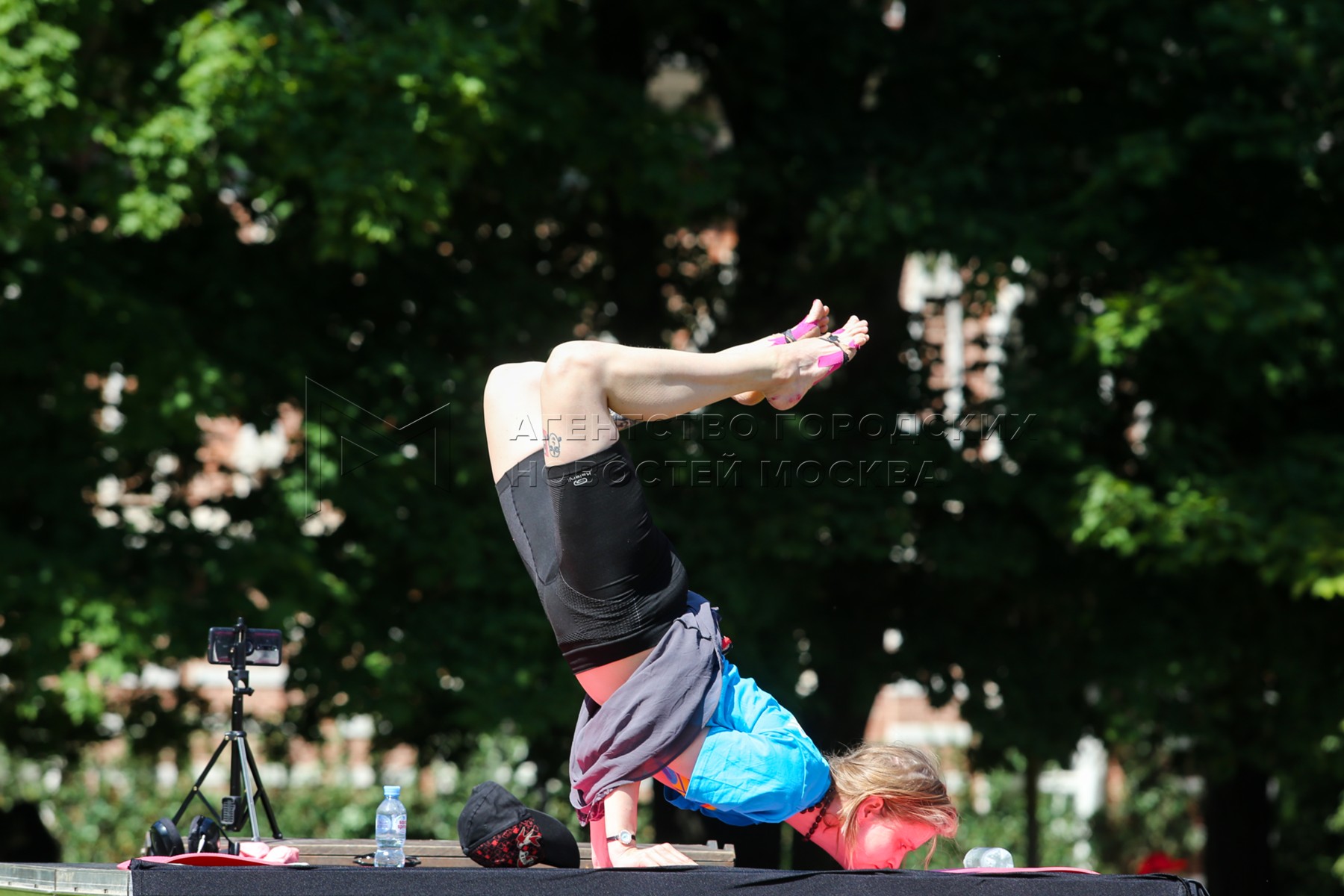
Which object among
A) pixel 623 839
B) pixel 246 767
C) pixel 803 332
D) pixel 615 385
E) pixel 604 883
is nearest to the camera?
pixel 604 883

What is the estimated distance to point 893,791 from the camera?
3264 millimetres

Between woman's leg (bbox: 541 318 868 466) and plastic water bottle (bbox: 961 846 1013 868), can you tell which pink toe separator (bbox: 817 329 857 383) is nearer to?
woman's leg (bbox: 541 318 868 466)

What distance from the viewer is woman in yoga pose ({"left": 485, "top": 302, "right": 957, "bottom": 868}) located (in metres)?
2.96

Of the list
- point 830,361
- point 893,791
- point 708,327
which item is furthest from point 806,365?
point 708,327

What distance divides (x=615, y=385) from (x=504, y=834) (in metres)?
1.15

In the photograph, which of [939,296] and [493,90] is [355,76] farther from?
[939,296]

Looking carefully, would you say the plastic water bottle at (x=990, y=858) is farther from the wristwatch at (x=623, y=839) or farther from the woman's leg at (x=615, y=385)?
the woman's leg at (x=615, y=385)

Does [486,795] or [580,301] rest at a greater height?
[580,301]

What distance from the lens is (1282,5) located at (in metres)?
7.74

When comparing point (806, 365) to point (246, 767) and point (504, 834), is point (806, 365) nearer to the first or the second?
point (504, 834)

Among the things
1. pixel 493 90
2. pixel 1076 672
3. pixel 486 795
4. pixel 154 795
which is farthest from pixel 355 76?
pixel 154 795

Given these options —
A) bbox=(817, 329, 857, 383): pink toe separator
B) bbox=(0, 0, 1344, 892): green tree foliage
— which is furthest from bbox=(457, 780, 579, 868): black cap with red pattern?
bbox=(0, 0, 1344, 892): green tree foliage

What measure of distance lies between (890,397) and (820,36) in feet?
7.77

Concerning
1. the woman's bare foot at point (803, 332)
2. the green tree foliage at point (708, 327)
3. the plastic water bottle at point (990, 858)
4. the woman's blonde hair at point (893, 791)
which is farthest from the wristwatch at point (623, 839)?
the green tree foliage at point (708, 327)
